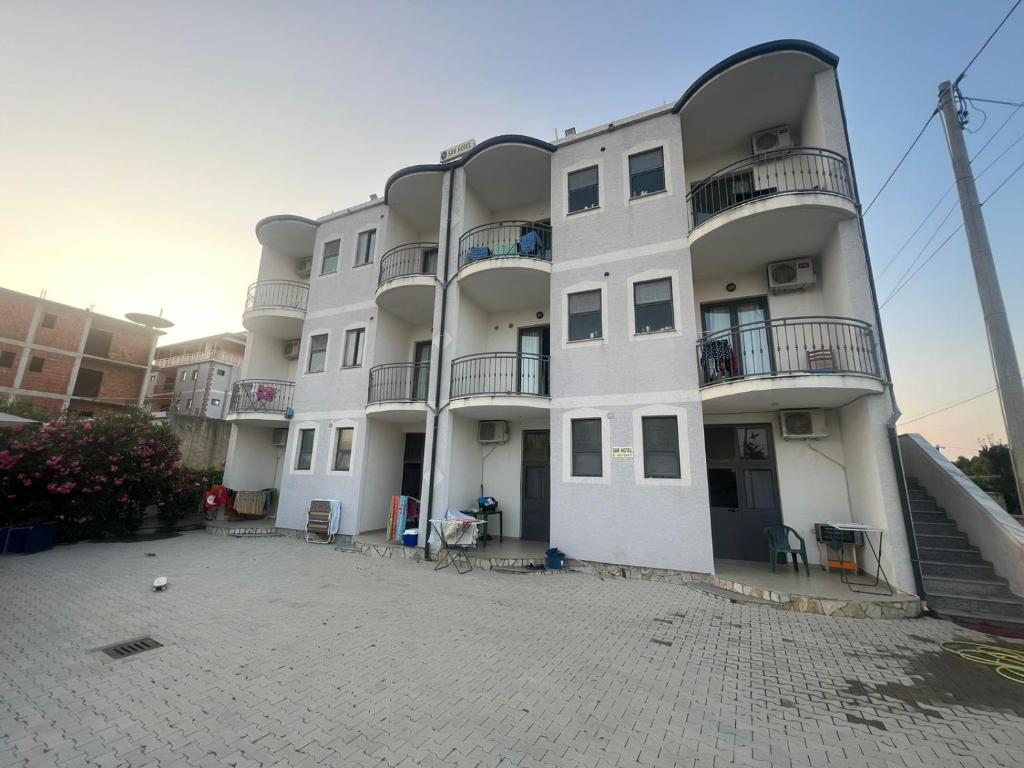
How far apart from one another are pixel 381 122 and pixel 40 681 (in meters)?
12.6

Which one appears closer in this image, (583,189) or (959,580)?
(959,580)

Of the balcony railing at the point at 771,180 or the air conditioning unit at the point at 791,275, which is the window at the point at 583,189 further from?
the air conditioning unit at the point at 791,275

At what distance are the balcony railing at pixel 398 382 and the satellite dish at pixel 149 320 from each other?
28525 millimetres

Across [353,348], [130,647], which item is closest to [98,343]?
[353,348]

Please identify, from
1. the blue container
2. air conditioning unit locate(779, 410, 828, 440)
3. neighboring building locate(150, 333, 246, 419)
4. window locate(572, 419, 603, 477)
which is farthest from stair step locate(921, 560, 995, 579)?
neighboring building locate(150, 333, 246, 419)

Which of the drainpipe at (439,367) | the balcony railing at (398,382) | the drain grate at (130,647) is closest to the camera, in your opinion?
the drain grate at (130,647)

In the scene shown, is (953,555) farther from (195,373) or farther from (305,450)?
(195,373)

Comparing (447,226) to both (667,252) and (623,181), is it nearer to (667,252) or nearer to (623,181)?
(623,181)

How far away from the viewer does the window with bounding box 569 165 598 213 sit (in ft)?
31.7

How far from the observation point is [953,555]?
6.29 meters

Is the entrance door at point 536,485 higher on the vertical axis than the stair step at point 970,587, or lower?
higher

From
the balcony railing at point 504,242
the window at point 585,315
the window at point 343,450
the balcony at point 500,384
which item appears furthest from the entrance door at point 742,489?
the window at point 343,450

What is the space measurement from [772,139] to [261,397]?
15.7 metres

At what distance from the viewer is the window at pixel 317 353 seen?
12492 mm
